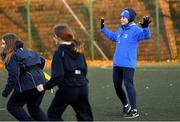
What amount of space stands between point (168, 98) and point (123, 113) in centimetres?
181

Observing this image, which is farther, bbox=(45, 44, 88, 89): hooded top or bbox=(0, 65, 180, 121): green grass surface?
bbox=(0, 65, 180, 121): green grass surface

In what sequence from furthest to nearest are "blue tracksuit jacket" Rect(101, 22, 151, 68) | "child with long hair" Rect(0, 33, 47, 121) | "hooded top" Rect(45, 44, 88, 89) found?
"blue tracksuit jacket" Rect(101, 22, 151, 68)
"child with long hair" Rect(0, 33, 47, 121)
"hooded top" Rect(45, 44, 88, 89)

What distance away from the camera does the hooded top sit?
7742 millimetres

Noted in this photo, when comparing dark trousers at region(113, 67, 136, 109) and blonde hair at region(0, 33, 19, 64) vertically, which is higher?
blonde hair at region(0, 33, 19, 64)

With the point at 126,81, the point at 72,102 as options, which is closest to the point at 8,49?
the point at 72,102

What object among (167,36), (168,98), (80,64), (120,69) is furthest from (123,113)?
(167,36)

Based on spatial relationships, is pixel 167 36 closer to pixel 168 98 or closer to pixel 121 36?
pixel 168 98

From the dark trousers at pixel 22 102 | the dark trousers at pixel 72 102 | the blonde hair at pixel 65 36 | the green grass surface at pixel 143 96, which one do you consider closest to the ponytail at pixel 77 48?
the blonde hair at pixel 65 36

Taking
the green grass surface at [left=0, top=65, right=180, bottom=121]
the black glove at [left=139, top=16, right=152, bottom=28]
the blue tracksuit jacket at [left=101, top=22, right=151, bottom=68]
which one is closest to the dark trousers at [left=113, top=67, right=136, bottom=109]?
the blue tracksuit jacket at [left=101, top=22, right=151, bottom=68]

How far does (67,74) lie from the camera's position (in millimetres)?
7844

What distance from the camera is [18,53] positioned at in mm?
8508

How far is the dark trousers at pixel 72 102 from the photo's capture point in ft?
25.6

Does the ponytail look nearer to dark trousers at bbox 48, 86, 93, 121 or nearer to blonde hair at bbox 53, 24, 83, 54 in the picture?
blonde hair at bbox 53, 24, 83, 54

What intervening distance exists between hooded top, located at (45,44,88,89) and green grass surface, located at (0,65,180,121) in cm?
202
